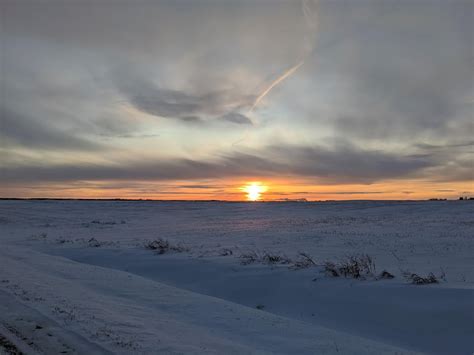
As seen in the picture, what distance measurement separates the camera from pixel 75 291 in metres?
11.3

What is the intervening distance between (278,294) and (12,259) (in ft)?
37.3

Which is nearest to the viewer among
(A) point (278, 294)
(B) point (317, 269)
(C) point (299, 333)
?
(C) point (299, 333)

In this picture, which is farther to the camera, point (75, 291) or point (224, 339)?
point (75, 291)

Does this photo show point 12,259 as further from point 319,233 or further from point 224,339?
point 319,233

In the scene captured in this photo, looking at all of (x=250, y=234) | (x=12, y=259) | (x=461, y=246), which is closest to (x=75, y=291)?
(x=12, y=259)

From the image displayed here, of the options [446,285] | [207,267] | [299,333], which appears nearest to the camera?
[299,333]

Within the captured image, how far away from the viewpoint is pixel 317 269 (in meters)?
14.3

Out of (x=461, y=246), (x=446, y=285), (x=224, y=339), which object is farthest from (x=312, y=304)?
(x=461, y=246)

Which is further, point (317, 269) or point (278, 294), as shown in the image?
point (317, 269)

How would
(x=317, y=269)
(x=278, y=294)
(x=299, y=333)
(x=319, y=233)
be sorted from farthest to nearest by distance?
(x=319, y=233)
(x=317, y=269)
(x=278, y=294)
(x=299, y=333)

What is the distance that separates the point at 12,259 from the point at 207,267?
320 inches

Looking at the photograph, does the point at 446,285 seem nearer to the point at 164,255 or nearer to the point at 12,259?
the point at 164,255

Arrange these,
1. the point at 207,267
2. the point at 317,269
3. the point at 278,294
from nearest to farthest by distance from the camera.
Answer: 1. the point at 278,294
2. the point at 317,269
3. the point at 207,267

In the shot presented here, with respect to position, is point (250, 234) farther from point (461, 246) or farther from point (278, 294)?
point (278, 294)
